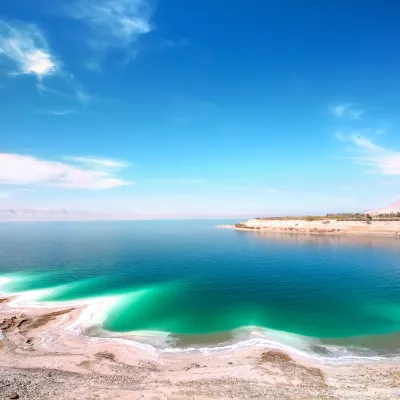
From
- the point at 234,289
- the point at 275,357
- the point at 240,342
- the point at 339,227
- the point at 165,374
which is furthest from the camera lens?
the point at 339,227

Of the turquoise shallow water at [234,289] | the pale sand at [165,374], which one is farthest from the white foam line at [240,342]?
the turquoise shallow water at [234,289]

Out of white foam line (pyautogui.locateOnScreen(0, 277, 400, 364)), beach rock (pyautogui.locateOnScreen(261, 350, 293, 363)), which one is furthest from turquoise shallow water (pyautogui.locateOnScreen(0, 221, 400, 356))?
beach rock (pyautogui.locateOnScreen(261, 350, 293, 363))

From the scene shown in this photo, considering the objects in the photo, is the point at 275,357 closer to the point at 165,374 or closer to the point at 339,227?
the point at 165,374

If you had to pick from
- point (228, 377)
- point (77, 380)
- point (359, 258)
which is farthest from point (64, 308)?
point (359, 258)

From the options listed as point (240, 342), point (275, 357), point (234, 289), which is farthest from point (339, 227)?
point (275, 357)

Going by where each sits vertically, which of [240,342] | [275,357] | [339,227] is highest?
[339,227]

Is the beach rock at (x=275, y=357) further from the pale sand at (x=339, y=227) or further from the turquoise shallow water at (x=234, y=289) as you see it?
the pale sand at (x=339, y=227)
